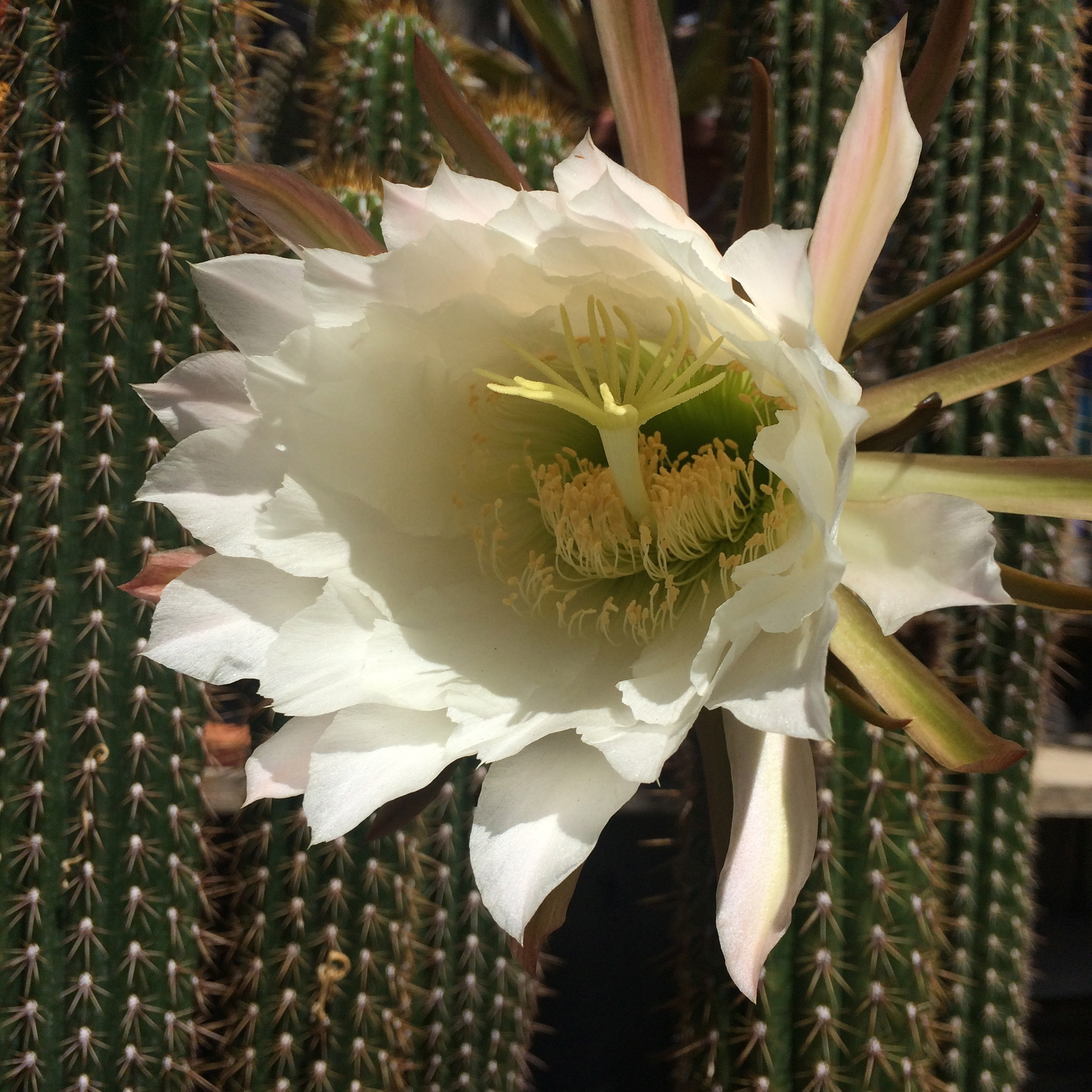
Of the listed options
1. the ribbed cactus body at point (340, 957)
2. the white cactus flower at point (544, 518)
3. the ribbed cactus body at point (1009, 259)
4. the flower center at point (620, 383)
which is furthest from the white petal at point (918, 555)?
the ribbed cactus body at point (340, 957)

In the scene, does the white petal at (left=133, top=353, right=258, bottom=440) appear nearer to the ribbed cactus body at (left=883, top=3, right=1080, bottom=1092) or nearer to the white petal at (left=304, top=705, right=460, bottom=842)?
the white petal at (left=304, top=705, right=460, bottom=842)

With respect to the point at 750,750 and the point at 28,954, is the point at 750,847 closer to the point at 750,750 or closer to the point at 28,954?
the point at 750,750

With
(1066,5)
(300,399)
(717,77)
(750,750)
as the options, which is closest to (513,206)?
(300,399)

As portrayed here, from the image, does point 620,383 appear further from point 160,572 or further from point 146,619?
point 146,619

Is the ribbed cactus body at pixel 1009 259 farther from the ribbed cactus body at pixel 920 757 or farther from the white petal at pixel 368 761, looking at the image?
the white petal at pixel 368 761

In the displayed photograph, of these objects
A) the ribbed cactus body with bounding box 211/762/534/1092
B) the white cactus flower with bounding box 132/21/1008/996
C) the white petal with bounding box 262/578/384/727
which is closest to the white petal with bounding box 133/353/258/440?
the white cactus flower with bounding box 132/21/1008/996
